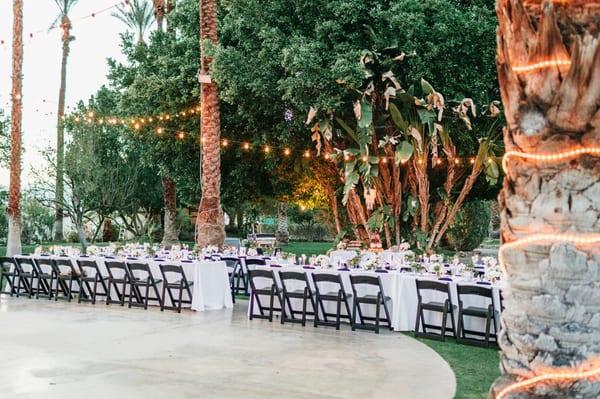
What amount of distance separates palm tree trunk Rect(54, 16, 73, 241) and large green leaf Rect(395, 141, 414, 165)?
32.9 feet

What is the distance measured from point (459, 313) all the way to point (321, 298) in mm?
2111

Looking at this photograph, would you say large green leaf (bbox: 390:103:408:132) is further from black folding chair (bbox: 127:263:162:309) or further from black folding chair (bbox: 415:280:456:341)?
black folding chair (bbox: 127:263:162:309)

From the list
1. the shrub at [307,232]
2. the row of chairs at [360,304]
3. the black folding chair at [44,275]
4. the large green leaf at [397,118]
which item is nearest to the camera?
the row of chairs at [360,304]

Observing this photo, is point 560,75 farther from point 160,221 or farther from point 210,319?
point 160,221

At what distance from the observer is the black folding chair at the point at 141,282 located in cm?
1105

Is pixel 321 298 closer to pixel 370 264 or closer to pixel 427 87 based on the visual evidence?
pixel 370 264

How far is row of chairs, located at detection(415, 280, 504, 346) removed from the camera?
834 centimetres

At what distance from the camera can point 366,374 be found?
669cm

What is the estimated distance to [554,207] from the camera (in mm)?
2695

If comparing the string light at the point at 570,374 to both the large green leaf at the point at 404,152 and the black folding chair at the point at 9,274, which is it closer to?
the black folding chair at the point at 9,274

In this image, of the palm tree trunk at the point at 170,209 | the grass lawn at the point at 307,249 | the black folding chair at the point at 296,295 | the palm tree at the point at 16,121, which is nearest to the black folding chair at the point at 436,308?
the black folding chair at the point at 296,295

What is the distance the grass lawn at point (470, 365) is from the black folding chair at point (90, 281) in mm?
6029

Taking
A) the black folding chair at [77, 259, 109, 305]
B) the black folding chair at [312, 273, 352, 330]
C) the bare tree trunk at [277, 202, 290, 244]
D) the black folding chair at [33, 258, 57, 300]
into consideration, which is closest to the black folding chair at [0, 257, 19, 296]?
the black folding chair at [33, 258, 57, 300]

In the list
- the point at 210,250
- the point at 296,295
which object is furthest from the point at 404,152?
the point at 296,295
